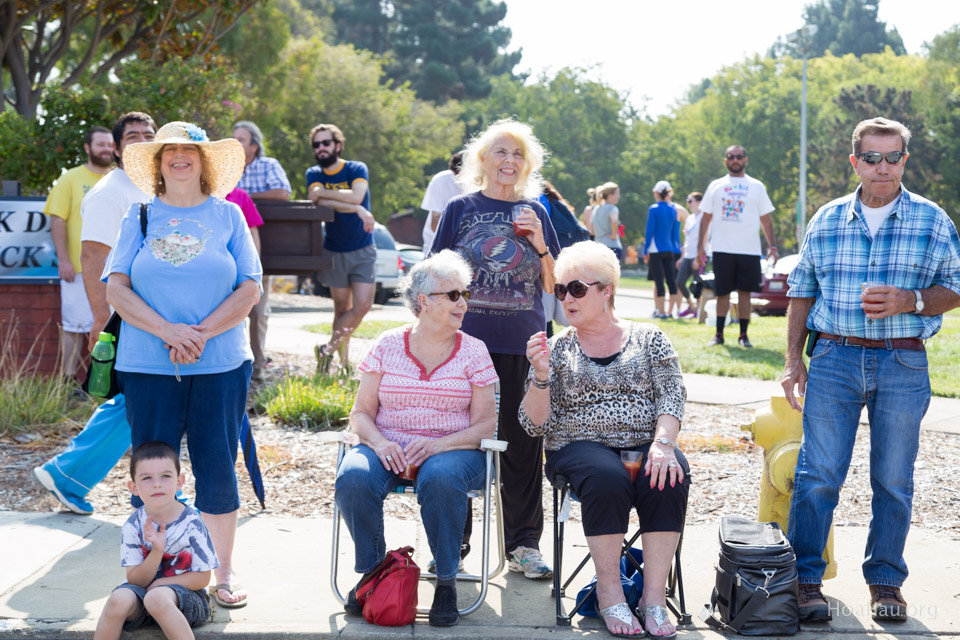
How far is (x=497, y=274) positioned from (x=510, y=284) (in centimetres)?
7

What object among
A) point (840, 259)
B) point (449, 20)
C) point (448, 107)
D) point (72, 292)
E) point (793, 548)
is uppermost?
point (449, 20)

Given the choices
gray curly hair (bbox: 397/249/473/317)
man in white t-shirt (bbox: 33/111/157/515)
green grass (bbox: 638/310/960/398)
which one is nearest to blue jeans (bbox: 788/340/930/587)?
gray curly hair (bbox: 397/249/473/317)

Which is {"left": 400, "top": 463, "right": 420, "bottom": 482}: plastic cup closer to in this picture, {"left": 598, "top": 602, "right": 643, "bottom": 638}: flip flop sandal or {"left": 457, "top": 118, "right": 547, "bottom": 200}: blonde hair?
{"left": 598, "top": 602, "right": 643, "bottom": 638}: flip flop sandal

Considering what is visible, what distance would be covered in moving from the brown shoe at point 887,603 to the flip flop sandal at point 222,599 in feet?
7.92

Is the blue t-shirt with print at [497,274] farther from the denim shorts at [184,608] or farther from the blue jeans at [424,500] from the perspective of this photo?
the denim shorts at [184,608]

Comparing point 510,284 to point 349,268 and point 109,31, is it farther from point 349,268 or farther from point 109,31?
point 109,31

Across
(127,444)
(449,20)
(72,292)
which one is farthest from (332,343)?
(449,20)

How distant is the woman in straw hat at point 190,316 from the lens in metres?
4.01

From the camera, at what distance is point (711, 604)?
13.1 feet

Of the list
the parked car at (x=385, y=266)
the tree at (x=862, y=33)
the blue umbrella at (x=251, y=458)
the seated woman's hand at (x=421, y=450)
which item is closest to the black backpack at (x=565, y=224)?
the blue umbrella at (x=251, y=458)

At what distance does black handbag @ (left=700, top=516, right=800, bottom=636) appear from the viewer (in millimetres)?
3777

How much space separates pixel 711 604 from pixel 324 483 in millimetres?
2563

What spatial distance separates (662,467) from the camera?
12.4ft

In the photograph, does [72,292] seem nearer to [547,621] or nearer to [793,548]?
[547,621]
